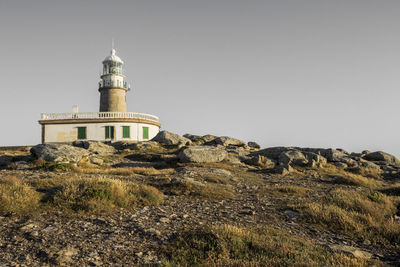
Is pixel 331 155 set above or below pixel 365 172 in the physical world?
above

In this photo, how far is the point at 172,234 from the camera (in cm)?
638

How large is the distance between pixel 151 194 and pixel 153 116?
33.5 meters

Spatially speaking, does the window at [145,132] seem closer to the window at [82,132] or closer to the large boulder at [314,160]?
the window at [82,132]

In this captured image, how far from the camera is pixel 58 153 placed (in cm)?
1859

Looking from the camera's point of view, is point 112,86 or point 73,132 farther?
point 112,86

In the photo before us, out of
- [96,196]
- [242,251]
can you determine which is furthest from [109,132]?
[242,251]

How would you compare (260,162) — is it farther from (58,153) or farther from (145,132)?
(145,132)

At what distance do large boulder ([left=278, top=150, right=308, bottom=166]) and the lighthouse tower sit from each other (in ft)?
97.6

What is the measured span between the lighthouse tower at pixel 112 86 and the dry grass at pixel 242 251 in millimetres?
40095

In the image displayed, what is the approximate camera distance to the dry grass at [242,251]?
15.8ft

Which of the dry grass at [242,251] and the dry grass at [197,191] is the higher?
the dry grass at [197,191]

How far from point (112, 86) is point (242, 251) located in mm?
42447

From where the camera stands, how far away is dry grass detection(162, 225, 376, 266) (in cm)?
480

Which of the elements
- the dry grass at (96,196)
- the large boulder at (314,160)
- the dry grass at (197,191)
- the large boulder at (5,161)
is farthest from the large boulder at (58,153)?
the large boulder at (314,160)
